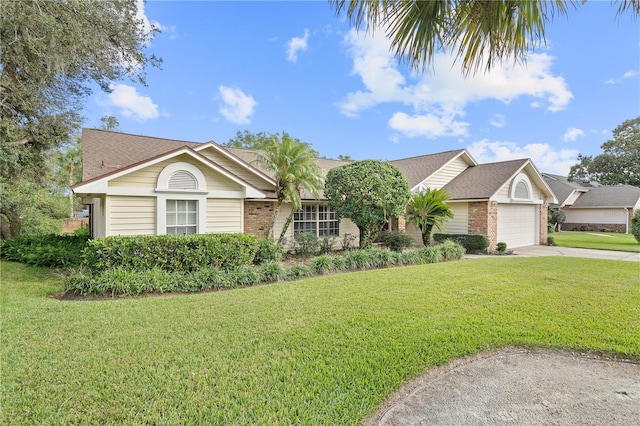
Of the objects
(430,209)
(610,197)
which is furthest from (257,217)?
(610,197)

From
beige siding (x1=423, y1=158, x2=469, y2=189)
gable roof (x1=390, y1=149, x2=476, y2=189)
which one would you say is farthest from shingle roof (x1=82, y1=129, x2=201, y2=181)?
beige siding (x1=423, y1=158, x2=469, y2=189)

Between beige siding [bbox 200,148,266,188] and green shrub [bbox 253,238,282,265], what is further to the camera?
beige siding [bbox 200,148,266,188]

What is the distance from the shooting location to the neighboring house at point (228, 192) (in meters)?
9.48

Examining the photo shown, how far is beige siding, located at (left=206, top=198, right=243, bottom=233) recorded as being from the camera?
1076 centimetres

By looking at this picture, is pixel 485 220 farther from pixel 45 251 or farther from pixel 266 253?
pixel 45 251

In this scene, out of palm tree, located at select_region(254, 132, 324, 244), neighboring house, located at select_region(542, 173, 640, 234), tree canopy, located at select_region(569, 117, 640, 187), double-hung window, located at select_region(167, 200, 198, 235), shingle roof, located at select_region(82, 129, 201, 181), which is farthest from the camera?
tree canopy, located at select_region(569, 117, 640, 187)

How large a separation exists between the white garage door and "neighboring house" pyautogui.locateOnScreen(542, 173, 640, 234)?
14.3 metres

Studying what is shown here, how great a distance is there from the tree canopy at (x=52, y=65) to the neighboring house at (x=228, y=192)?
1894 mm

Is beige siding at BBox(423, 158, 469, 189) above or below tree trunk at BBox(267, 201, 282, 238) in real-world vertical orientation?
above

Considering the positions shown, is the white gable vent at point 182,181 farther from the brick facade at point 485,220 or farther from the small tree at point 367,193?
the brick facade at point 485,220

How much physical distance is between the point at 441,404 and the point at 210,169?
371 inches

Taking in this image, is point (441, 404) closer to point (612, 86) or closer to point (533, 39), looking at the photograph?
point (533, 39)

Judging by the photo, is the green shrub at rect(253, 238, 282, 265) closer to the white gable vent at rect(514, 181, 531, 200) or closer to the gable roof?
the gable roof

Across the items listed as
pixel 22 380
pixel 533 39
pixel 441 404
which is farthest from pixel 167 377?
pixel 533 39
